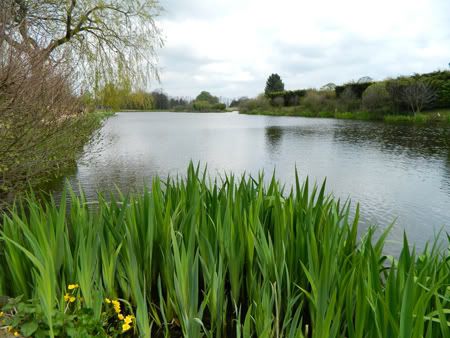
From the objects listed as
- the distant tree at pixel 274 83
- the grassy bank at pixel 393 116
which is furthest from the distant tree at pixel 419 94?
the distant tree at pixel 274 83

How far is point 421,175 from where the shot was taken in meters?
9.36

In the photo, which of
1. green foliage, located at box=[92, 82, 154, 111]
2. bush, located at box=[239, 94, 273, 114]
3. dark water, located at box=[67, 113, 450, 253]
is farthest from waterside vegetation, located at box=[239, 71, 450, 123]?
green foliage, located at box=[92, 82, 154, 111]

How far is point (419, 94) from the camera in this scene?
28.6m

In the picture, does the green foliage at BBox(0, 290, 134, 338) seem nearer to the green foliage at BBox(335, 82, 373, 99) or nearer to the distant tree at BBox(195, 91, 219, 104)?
the green foliage at BBox(335, 82, 373, 99)

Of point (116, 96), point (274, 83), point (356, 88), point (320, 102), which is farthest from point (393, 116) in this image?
point (274, 83)

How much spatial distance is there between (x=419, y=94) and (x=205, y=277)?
1231 inches

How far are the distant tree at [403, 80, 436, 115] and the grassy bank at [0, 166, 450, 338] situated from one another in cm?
3027

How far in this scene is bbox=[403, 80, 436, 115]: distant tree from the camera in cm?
2847

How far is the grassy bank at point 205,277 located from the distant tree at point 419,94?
3027 centimetres

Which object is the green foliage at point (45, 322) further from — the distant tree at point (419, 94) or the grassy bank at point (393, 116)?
the distant tree at point (419, 94)

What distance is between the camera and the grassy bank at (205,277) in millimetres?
1741

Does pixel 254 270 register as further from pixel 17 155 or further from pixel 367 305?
pixel 17 155

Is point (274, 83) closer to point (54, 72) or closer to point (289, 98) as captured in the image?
point (289, 98)

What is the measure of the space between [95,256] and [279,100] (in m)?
53.6
